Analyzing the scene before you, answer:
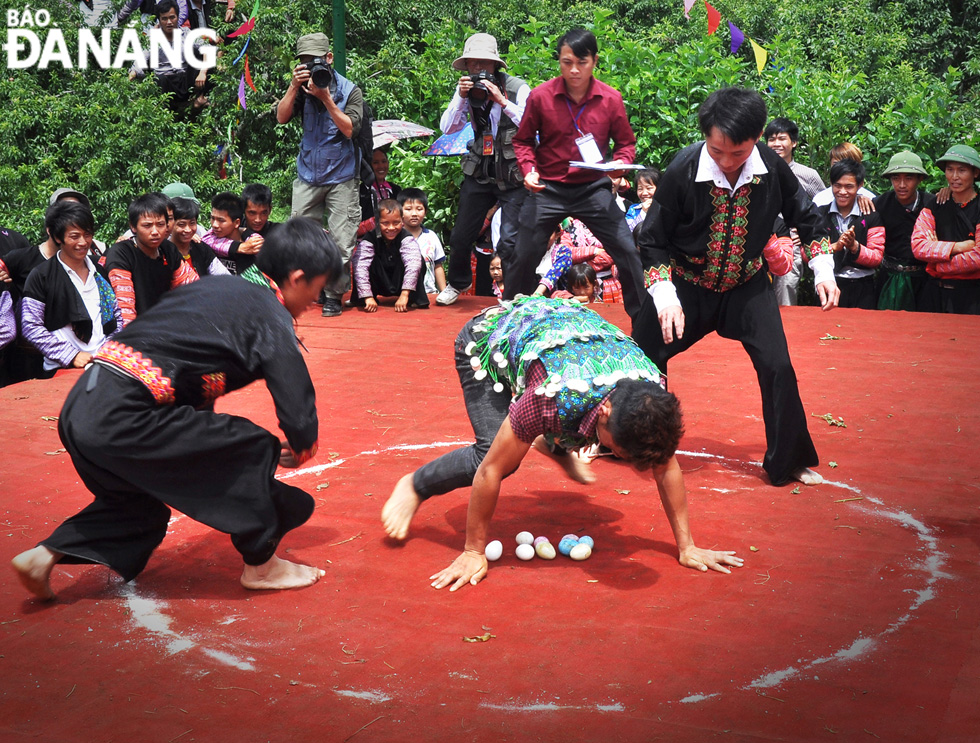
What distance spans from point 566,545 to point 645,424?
0.96 meters

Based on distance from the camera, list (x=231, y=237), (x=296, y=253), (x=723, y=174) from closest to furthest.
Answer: (x=296, y=253) < (x=723, y=174) < (x=231, y=237)

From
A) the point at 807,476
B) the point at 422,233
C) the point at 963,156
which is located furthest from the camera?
the point at 422,233

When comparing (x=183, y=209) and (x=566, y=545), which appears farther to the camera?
(x=183, y=209)

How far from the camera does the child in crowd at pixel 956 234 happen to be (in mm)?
8008

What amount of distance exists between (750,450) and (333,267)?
8.71 ft

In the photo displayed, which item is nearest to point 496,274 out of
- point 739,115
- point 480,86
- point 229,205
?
point 480,86

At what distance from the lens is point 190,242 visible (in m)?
7.45

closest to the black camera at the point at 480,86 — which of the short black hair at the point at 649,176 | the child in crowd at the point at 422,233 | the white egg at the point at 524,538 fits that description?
the child in crowd at the point at 422,233

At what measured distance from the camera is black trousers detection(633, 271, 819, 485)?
15.4 ft

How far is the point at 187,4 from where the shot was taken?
37.9ft

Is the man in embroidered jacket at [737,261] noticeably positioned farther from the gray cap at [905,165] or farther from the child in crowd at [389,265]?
the child in crowd at [389,265]

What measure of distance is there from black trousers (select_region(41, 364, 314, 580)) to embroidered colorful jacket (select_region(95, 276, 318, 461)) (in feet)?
0.24

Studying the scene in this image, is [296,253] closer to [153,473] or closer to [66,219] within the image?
[153,473]

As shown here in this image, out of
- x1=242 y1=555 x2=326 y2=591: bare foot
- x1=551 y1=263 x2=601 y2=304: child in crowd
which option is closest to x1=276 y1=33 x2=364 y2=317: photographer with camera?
x1=551 y1=263 x2=601 y2=304: child in crowd
